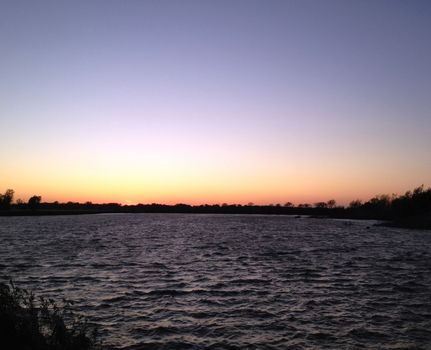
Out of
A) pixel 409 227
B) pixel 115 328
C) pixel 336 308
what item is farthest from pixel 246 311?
pixel 409 227

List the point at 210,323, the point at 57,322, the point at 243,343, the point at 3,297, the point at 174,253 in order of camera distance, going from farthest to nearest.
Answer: the point at 174,253 → the point at 210,323 → the point at 243,343 → the point at 3,297 → the point at 57,322

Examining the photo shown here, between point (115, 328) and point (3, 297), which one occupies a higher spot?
point (3, 297)

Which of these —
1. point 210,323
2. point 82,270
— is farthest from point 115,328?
point 82,270

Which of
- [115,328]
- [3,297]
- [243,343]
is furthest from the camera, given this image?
[115,328]

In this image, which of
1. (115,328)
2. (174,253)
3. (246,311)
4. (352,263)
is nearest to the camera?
(115,328)

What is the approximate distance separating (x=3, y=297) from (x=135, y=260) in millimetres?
36022

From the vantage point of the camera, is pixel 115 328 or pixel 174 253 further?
pixel 174 253

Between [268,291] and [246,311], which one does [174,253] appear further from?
[246,311]

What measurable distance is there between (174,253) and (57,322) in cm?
4755

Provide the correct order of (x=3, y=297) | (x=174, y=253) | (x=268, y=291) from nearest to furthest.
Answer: (x=3, y=297), (x=268, y=291), (x=174, y=253)

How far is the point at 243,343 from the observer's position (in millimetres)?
20484

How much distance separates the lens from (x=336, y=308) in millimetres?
27547

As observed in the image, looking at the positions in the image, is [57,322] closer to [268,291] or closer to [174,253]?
[268,291]

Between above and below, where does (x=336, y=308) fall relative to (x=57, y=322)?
below
